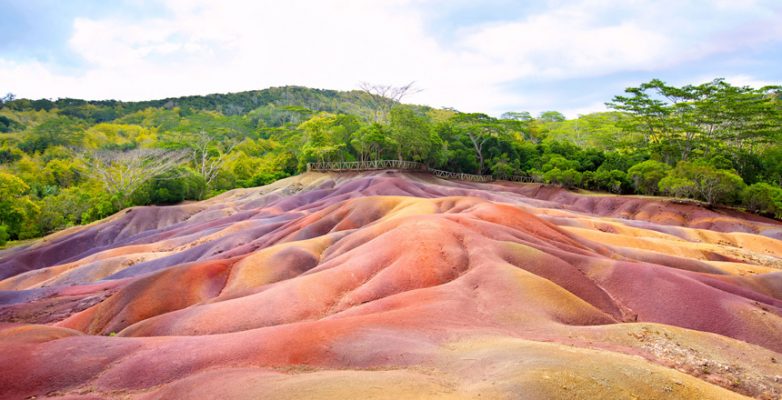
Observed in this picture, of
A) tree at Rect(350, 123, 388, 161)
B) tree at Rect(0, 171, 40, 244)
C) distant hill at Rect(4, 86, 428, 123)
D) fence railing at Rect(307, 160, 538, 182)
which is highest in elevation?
distant hill at Rect(4, 86, 428, 123)

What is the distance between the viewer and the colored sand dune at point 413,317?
9.27 m

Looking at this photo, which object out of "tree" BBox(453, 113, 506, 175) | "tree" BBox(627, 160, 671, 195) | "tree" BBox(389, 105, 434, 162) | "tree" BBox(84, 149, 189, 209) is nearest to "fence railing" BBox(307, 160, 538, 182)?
"tree" BBox(389, 105, 434, 162)

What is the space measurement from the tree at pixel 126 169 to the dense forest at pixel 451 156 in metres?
0.19

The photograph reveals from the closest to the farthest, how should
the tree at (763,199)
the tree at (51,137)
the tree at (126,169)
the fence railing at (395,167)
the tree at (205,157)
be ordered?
the tree at (763,199)
the tree at (126,169)
the fence railing at (395,167)
the tree at (205,157)
the tree at (51,137)

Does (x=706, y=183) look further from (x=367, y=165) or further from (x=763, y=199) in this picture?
(x=367, y=165)

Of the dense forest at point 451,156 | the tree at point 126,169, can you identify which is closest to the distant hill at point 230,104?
the dense forest at point 451,156

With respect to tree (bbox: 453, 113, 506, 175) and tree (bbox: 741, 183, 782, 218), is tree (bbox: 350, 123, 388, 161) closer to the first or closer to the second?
tree (bbox: 453, 113, 506, 175)

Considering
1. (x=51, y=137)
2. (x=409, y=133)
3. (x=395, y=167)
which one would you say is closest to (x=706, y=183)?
(x=409, y=133)

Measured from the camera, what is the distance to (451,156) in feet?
234

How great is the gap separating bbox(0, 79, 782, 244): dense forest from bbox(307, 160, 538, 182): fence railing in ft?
4.47

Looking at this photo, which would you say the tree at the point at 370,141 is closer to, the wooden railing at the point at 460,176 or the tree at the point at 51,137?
the wooden railing at the point at 460,176

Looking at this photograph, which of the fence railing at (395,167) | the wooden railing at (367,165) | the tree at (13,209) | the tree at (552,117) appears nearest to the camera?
the tree at (13,209)

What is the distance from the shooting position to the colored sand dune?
365 inches

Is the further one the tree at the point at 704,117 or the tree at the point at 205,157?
the tree at the point at 205,157
